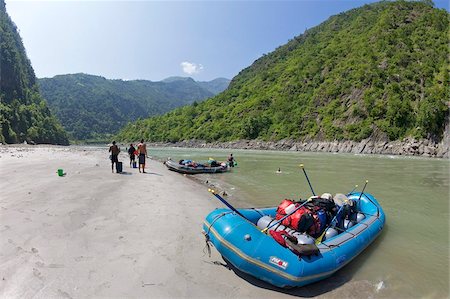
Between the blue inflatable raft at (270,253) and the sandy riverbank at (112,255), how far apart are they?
0.86ft

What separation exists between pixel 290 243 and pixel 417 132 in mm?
47479

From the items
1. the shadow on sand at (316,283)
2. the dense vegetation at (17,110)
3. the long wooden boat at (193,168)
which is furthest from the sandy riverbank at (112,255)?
the dense vegetation at (17,110)

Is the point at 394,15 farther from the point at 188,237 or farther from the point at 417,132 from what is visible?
the point at 188,237

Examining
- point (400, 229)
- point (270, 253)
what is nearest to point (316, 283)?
point (270, 253)

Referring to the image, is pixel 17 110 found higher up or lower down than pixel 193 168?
higher up

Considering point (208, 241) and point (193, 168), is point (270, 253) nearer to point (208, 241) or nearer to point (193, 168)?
point (208, 241)

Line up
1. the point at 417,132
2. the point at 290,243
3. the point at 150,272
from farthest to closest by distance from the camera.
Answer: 1. the point at 417,132
2. the point at 290,243
3. the point at 150,272

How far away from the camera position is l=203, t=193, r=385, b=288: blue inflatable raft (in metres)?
5.29

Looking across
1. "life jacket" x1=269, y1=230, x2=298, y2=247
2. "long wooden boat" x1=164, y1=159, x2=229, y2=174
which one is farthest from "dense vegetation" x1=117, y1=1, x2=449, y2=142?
"life jacket" x1=269, y1=230, x2=298, y2=247

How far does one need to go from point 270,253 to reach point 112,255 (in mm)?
2895

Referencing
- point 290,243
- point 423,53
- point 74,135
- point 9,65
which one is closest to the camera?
point 290,243

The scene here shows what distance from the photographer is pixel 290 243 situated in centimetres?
580

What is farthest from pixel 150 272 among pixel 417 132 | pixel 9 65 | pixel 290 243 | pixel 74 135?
pixel 74 135

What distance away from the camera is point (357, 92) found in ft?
205
